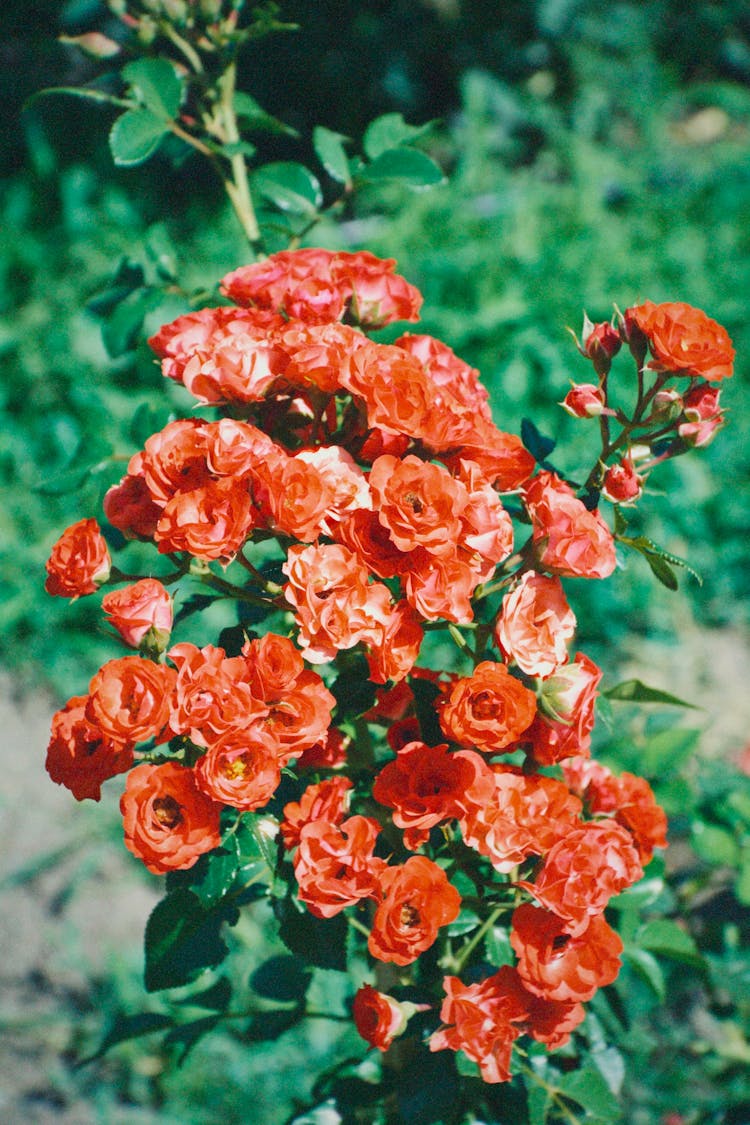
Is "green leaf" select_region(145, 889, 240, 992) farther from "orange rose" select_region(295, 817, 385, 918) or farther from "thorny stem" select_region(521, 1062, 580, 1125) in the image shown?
"thorny stem" select_region(521, 1062, 580, 1125)

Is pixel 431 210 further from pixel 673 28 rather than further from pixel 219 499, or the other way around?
pixel 219 499

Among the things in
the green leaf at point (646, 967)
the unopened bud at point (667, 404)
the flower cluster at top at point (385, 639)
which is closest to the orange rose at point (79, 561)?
the flower cluster at top at point (385, 639)

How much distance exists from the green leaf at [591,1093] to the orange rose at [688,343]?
27.3 inches

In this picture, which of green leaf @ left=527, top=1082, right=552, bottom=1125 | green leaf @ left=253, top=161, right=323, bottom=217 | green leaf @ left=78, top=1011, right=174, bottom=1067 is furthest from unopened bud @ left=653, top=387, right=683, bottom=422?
green leaf @ left=78, top=1011, right=174, bottom=1067

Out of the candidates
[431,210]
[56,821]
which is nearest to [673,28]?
[431,210]

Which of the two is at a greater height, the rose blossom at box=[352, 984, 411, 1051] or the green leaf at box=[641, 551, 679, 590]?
the green leaf at box=[641, 551, 679, 590]

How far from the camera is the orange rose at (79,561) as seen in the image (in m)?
0.79

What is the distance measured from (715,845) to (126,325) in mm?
992

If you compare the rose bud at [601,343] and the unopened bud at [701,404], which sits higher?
the rose bud at [601,343]

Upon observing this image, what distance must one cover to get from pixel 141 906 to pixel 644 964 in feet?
3.96

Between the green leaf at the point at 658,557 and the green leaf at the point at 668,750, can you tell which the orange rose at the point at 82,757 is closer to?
the green leaf at the point at 658,557

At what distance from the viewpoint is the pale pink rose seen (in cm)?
73

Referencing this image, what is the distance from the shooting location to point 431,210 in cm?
335

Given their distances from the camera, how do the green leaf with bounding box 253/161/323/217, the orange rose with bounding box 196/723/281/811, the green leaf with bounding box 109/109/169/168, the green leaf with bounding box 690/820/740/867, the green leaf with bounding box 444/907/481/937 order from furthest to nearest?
the green leaf with bounding box 690/820/740/867 → the green leaf with bounding box 253/161/323/217 → the green leaf with bounding box 109/109/169/168 → the green leaf with bounding box 444/907/481/937 → the orange rose with bounding box 196/723/281/811
